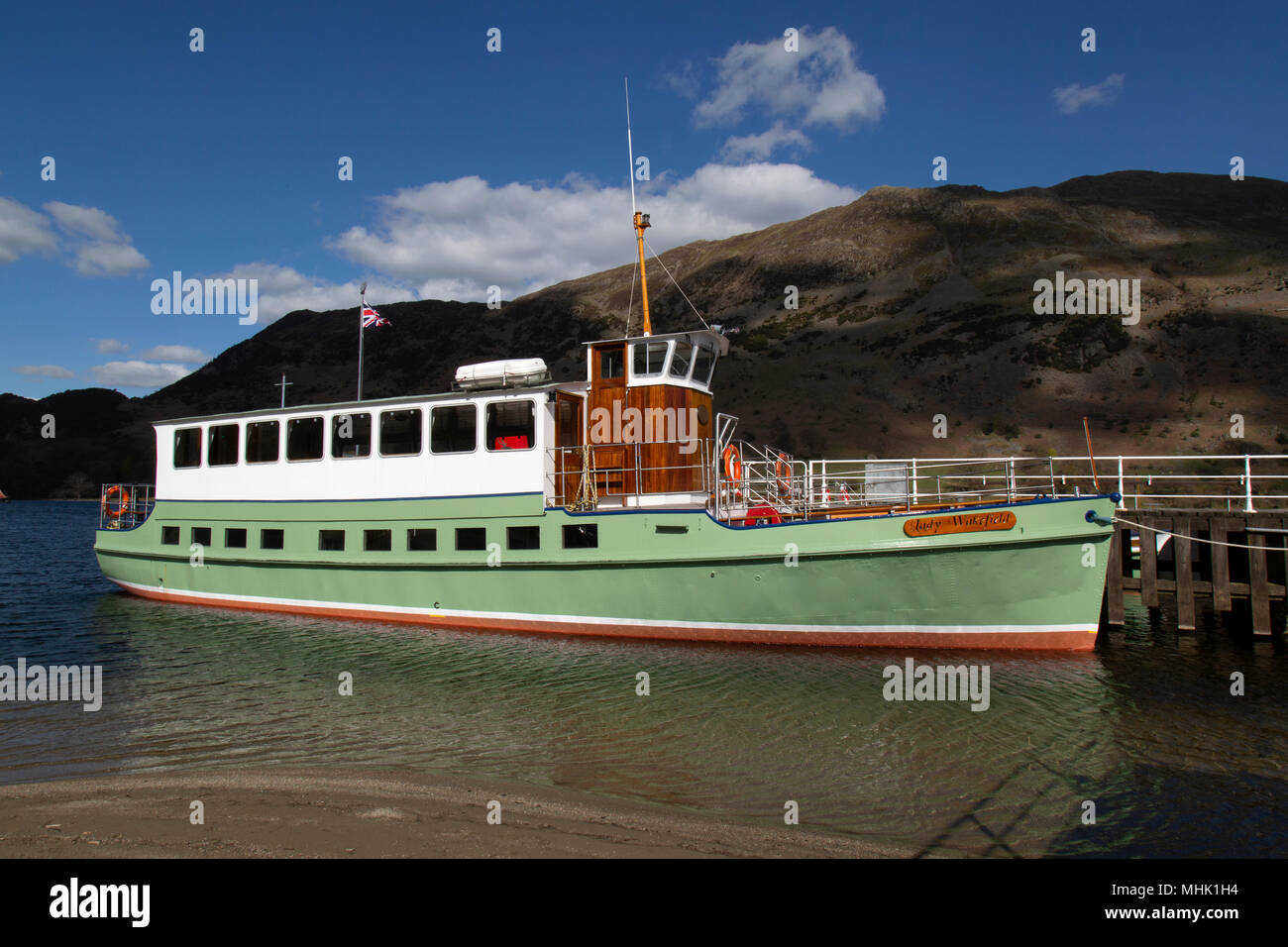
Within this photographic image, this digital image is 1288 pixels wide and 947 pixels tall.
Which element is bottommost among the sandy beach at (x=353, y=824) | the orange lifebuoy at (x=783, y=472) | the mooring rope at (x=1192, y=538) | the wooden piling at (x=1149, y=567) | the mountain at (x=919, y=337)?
the sandy beach at (x=353, y=824)

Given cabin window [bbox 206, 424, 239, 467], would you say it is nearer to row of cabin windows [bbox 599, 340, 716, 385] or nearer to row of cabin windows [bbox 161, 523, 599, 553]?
row of cabin windows [bbox 161, 523, 599, 553]

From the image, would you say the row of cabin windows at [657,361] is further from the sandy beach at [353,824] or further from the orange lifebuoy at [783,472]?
the sandy beach at [353,824]

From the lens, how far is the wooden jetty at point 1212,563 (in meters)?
12.8

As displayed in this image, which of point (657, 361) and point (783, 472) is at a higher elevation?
point (657, 361)

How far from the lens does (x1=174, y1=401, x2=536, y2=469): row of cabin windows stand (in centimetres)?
1410

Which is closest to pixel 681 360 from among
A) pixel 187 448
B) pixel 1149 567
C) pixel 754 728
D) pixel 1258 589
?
pixel 754 728

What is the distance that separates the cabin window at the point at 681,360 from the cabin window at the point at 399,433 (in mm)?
5248

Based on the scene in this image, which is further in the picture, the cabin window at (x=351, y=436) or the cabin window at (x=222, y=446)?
the cabin window at (x=222, y=446)

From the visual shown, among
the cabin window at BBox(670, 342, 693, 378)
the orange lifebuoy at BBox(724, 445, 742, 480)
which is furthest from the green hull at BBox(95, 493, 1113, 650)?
the cabin window at BBox(670, 342, 693, 378)

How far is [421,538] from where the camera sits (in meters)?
14.6

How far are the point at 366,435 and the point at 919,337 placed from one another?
55090 millimetres

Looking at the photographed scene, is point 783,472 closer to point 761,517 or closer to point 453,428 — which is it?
point 761,517

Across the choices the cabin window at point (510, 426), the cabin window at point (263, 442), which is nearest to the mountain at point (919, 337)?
the cabin window at point (510, 426)

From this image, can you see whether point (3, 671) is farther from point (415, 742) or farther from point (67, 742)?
point (415, 742)
